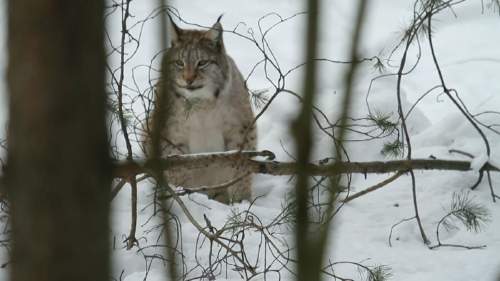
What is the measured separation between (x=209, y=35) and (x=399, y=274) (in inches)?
99.1

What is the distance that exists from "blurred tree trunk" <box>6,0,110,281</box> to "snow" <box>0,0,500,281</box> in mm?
101

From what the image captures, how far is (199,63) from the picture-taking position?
559 centimetres

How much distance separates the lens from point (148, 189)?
500 cm

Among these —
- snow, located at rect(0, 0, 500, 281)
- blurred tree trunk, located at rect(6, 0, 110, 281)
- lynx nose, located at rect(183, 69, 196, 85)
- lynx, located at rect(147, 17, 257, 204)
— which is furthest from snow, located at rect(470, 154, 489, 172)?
blurred tree trunk, located at rect(6, 0, 110, 281)

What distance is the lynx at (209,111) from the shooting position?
5504 millimetres

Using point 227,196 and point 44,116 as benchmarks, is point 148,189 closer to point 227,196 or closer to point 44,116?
point 227,196

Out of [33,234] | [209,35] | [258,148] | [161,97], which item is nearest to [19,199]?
[33,234]

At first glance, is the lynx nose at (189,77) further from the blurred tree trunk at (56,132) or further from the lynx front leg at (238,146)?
the blurred tree trunk at (56,132)

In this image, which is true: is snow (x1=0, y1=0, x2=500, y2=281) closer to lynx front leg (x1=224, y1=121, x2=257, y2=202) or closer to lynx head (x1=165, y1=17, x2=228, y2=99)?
Answer: lynx front leg (x1=224, y1=121, x2=257, y2=202)

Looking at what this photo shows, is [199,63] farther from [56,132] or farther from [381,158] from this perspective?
[56,132]

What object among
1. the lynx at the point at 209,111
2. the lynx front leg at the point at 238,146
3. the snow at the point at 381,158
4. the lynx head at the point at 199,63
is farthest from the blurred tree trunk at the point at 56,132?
the lynx front leg at the point at 238,146

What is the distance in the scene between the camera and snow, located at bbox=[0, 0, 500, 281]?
3.59 m

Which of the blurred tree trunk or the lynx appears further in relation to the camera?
the lynx

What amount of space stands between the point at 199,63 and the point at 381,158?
142 centimetres
